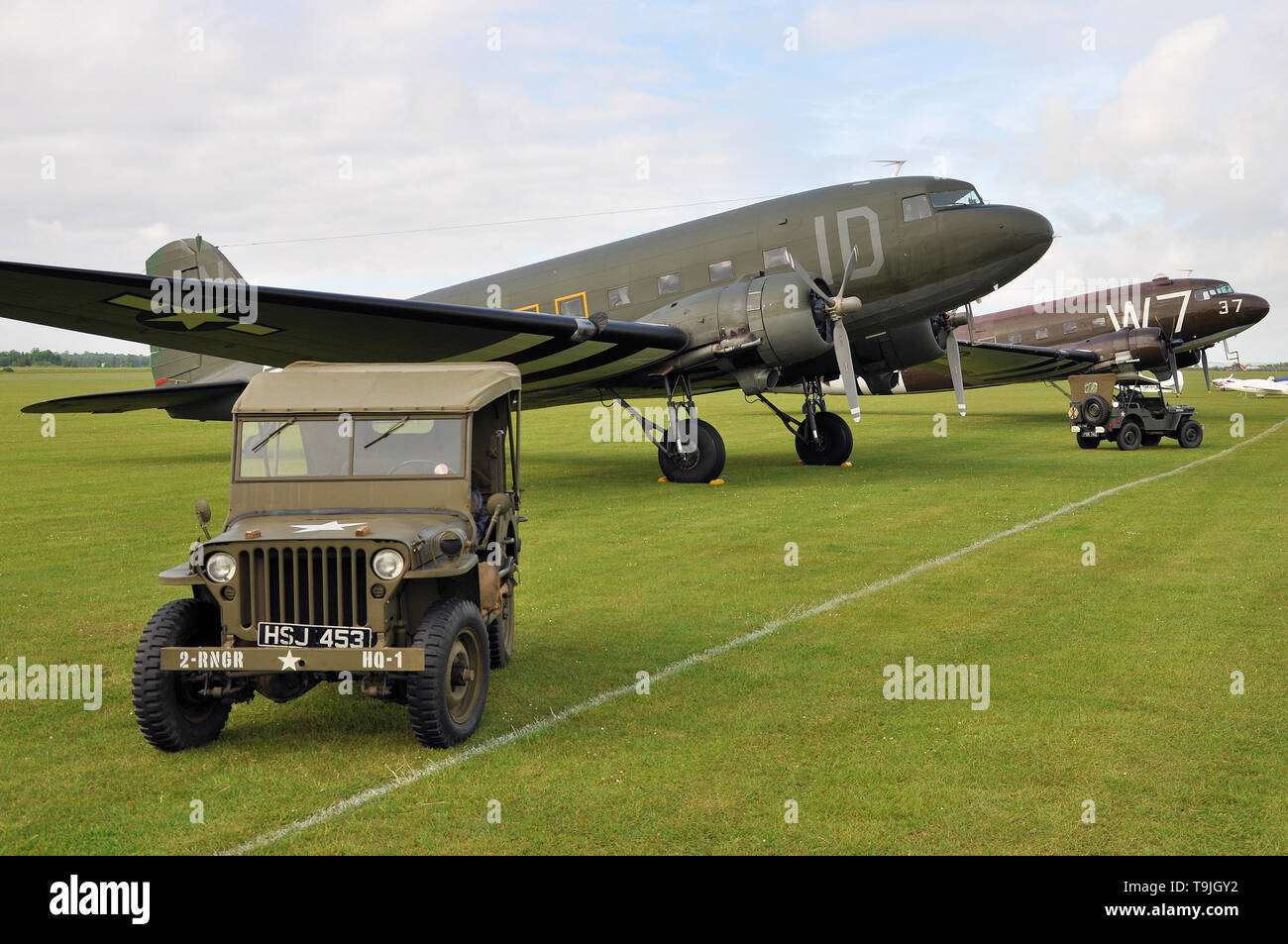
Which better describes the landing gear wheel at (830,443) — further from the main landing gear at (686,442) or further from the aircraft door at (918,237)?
the aircraft door at (918,237)

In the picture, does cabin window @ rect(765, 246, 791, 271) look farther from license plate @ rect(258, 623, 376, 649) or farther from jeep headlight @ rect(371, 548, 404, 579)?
license plate @ rect(258, 623, 376, 649)

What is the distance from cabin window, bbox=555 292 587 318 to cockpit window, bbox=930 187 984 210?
322 inches

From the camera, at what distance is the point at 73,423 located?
153ft

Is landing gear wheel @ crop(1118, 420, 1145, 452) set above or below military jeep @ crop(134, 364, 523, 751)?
above

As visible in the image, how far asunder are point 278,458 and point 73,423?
46.0 meters

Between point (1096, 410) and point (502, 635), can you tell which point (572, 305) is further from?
point (502, 635)

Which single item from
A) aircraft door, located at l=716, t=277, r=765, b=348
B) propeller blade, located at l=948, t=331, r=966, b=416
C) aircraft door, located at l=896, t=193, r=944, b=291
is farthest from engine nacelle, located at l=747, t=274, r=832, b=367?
propeller blade, located at l=948, t=331, r=966, b=416

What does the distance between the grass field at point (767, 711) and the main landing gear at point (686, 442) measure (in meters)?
5.16

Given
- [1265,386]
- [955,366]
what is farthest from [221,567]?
[1265,386]

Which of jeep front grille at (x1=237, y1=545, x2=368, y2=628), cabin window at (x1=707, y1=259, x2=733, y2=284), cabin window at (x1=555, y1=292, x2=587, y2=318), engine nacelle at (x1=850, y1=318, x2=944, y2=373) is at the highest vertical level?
cabin window at (x1=707, y1=259, x2=733, y2=284)

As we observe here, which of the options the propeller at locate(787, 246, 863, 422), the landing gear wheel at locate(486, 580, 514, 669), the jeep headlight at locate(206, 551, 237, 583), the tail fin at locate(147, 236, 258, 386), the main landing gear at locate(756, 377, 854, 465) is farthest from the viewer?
the tail fin at locate(147, 236, 258, 386)

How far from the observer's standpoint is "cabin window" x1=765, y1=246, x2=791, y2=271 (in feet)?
70.9

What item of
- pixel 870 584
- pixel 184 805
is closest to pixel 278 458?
pixel 184 805

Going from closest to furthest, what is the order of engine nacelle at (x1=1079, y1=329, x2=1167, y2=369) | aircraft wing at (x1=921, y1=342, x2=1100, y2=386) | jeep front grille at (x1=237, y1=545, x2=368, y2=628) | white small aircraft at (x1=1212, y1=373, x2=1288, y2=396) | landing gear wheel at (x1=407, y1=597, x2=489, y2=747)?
1. landing gear wheel at (x1=407, y1=597, x2=489, y2=747)
2. jeep front grille at (x1=237, y1=545, x2=368, y2=628)
3. aircraft wing at (x1=921, y1=342, x2=1100, y2=386)
4. engine nacelle at (x1=1079, y1=329, x2=1167, y2=369)
5. white small aircraft at (x1=1212, y1=373, x2=1288, y2=396)
